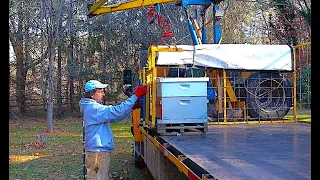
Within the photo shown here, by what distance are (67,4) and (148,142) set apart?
1322cm

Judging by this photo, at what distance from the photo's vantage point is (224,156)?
4965mm

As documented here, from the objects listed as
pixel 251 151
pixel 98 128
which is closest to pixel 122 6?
pixel 98 128

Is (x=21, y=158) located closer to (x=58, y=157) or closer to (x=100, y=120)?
(x=58, y=157)

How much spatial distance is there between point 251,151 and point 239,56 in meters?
3.86

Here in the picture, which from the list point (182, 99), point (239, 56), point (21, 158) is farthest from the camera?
point (21, 158)

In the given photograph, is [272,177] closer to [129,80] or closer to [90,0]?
[129,80]

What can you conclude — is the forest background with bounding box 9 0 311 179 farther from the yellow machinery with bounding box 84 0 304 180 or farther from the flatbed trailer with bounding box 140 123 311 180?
the flatbed trailer with bounding box 140 123 311 180

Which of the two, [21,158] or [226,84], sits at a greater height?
[226,84]

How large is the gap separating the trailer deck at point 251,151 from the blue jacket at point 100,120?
855 mm

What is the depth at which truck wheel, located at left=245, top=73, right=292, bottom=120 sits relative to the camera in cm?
924

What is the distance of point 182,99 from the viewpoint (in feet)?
22.2

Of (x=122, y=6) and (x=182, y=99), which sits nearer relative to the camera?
(x=182, y=99)

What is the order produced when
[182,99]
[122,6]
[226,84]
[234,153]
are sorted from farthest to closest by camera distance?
[122,6], [226,84], [182,99], [234,153]
